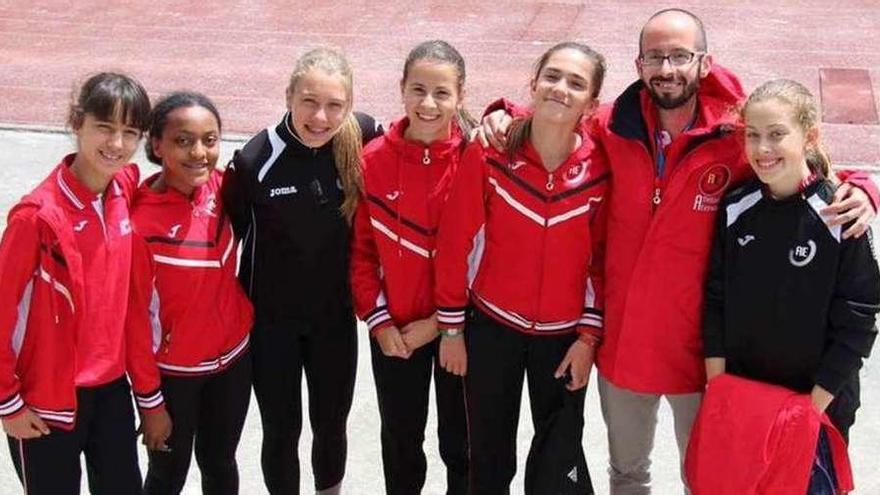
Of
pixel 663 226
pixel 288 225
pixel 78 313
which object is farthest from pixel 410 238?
pixel 78 313

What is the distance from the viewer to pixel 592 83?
154 inches

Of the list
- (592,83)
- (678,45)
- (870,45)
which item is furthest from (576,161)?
(870,45)

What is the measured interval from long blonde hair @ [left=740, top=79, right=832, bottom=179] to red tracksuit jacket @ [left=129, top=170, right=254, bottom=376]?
178 cm

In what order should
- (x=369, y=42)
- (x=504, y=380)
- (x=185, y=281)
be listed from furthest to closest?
(x=369, y=42), (x=504, y=380), (x=185, y=281)

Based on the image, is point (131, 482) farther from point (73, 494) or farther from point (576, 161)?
point (576, 161)

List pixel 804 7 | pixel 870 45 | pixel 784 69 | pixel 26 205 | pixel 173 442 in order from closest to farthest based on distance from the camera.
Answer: pixel 26 205 < pixel 173 442 < pixel 784 69 < pixel 870 45 < pixel 804 7

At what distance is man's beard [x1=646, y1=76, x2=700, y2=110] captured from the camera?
380cm

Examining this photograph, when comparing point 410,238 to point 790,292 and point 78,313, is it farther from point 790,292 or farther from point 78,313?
point 790,292

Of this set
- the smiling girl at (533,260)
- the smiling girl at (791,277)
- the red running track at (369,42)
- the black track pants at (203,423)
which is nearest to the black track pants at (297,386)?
the black track pants at (203,423)

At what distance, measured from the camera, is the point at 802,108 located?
142 inches

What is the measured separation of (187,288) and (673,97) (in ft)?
5.62

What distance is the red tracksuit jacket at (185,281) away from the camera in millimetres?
3834

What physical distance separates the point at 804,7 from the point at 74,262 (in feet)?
38.0

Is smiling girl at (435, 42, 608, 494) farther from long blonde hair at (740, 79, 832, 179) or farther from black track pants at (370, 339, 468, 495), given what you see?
long blonde hair at (740, 79, 832, 179)
